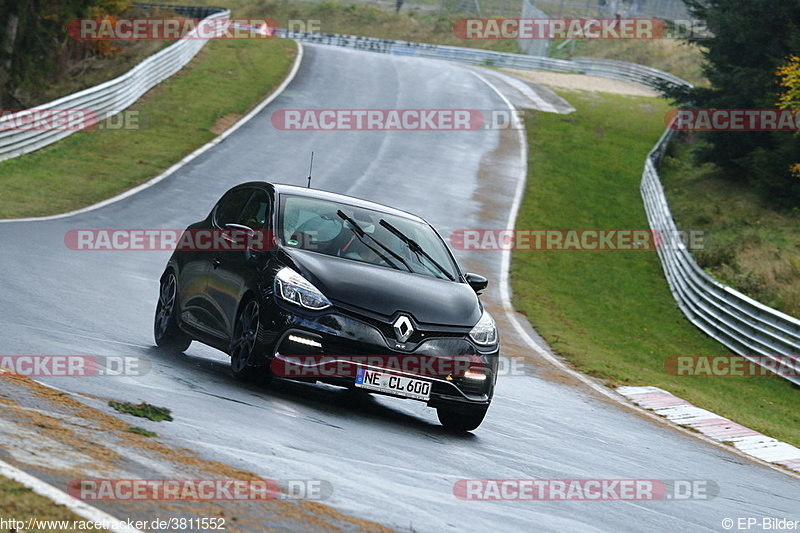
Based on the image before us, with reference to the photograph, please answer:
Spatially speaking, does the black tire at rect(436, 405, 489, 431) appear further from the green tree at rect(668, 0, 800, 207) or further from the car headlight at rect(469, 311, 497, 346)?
the green tree at rect(668, 0, 800, 207)

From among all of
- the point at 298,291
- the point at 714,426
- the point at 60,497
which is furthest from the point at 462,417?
the point at 714,426

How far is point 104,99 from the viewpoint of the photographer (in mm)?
33625

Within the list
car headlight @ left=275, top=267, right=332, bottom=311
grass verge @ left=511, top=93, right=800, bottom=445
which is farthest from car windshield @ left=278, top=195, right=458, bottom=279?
grass verge @ left=511, top=93, right=800, bottom=445

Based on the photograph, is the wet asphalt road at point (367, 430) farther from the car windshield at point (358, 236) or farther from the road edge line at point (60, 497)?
the road edge line at point (60, 497)

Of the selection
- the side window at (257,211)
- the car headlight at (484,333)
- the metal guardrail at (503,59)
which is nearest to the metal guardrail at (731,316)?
the car headlight at (484,333)

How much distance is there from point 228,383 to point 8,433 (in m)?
3.42

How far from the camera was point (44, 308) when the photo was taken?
11.9m

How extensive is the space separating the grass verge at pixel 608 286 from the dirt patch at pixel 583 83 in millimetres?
7180

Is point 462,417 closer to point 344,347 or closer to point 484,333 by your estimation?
point 484,333

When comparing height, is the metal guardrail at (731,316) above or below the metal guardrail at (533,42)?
below

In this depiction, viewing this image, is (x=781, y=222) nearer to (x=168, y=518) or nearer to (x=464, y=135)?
(x=464, y=135)

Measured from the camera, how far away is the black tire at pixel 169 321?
10977mm

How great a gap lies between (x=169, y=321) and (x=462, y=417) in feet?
10.5

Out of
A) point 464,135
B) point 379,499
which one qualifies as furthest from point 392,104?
point 379,499
